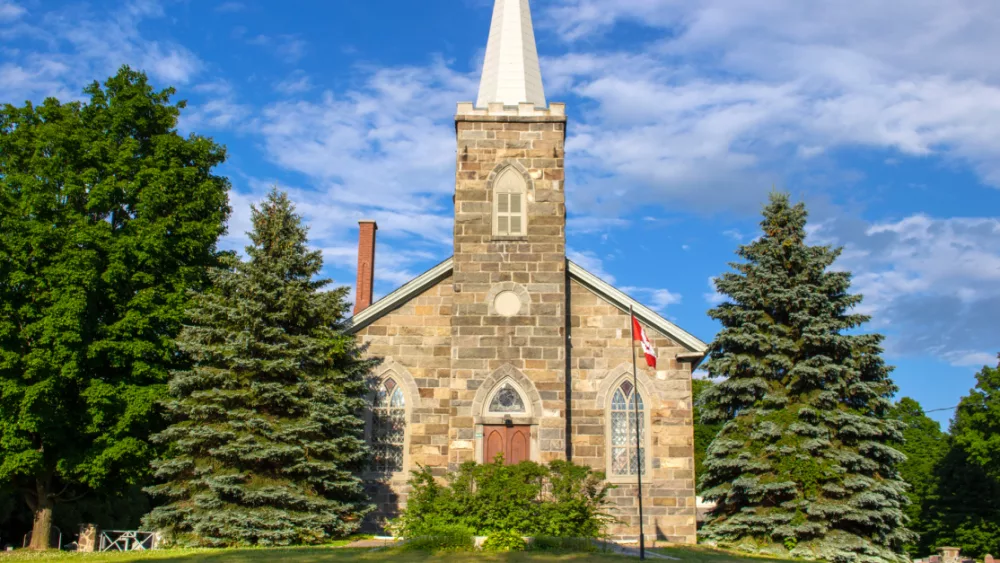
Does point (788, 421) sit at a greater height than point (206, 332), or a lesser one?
lesser

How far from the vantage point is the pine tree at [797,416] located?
1878cm

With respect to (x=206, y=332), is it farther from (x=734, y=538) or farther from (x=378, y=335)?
(x=734, y=538)

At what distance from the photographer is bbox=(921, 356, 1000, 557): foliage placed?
31.2 m

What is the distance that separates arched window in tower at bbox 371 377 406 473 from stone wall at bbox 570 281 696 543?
4328 mm

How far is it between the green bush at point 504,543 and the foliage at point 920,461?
20.7m

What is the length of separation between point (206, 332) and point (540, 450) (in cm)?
808

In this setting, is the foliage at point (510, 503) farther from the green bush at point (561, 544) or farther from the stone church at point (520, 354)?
the stone church at point (520, 354)

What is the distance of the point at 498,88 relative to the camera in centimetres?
2238

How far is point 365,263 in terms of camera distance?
84.4 ft

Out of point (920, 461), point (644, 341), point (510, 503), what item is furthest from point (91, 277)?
point (920, 461)

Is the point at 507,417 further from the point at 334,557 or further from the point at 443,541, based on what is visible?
the point at 334,557

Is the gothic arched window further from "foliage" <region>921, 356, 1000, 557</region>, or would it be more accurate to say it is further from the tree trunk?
"foliage" <region>921, 356, 1000, 557</region>

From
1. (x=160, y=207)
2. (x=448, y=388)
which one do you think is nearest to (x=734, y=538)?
(x=448, y=388)

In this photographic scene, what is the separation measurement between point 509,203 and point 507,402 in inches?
197
